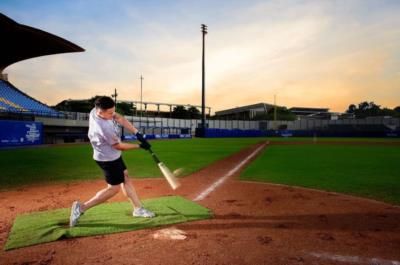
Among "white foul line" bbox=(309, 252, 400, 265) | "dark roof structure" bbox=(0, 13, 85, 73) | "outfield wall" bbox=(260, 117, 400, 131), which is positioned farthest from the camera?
"outfield wall" bbox=(260, 117, 400, 131)

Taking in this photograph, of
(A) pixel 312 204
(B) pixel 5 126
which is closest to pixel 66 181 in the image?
(A) pixel 312 204

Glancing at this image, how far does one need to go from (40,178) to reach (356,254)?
956cm

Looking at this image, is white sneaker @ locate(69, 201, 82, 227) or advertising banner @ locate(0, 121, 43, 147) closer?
white sneaker @ locate(69, 201, 82, 227)

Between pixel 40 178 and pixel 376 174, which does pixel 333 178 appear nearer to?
pixel 376 174

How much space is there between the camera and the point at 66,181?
9.48 meters

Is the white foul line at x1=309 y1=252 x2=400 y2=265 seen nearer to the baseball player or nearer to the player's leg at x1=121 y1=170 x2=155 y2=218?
the player's leg at x1=121 y1=170 x2=155 y2=218

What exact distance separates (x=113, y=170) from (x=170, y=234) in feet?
4.35

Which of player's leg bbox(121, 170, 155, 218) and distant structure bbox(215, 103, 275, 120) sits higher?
distant structure bbox(215, 103, 275, 120)

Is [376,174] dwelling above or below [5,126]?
below

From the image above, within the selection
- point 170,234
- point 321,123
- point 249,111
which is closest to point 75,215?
point 170,234

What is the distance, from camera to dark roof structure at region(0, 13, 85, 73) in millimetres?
31609

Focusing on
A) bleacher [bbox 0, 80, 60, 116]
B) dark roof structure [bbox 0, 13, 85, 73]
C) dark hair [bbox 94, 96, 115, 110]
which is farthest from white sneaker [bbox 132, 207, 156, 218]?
bleacher [bbox 0, 80, 60, 116]

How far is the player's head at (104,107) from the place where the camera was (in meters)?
4.68

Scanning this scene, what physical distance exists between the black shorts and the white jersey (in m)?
0.07
